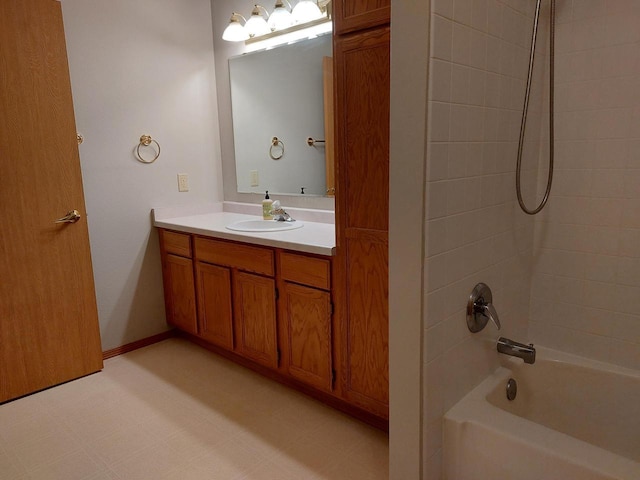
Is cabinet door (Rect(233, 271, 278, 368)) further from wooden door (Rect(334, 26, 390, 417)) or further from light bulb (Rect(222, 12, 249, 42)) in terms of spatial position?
light bulb (Rect(222, 12, 249, 42))

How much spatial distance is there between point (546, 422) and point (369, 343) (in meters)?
0.74

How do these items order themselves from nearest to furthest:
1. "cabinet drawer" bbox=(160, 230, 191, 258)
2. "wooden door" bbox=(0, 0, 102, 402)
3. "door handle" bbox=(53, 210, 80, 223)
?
"wooden door" bbox=(0, 0, 102, 402), "door handle" bbox=(53, 210, 80, 223), "cabinet drawer" bbox=(160, 230, 191, 258)

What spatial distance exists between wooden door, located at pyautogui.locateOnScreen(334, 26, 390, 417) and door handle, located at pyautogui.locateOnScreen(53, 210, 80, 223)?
1521 millimetres

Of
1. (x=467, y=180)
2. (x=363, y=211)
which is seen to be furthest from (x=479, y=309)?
(x=363, y=211)

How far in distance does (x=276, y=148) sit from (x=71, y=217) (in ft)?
4.20

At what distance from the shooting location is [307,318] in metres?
2.09

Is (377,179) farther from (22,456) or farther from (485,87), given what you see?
(22,456)

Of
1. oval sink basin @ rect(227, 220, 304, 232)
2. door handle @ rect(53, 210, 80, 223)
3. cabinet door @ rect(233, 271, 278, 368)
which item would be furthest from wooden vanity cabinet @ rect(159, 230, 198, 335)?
door handle @ rect(53, 210, 80, 223)

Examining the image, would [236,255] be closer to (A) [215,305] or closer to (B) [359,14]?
(A) [215,305]

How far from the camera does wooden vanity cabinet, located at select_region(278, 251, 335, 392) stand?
6.56ft

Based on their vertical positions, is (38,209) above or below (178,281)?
above

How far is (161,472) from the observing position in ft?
5.77

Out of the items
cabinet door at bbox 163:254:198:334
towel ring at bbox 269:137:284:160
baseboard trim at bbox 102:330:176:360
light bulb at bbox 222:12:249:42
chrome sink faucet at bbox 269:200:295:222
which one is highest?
light bulb at bbox 222:12:249:42

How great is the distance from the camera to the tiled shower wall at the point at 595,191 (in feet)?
5.11
